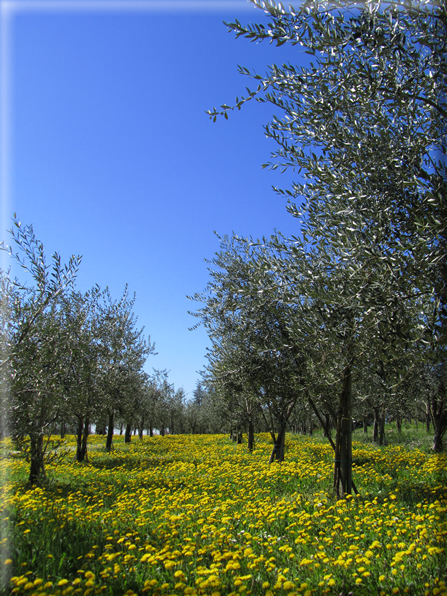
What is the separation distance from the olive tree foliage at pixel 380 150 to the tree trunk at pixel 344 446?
382 centimetres

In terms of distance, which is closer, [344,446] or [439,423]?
[344,446]

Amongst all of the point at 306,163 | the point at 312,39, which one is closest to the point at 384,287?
the point at 306,163

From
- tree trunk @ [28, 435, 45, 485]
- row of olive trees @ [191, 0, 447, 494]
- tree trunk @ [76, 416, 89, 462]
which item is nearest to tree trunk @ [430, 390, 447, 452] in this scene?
row of olive trees @ [191, 0, 447, 494]

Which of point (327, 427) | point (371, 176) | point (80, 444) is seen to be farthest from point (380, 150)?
point (80, 444)

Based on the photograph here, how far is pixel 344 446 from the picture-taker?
968 centimetres

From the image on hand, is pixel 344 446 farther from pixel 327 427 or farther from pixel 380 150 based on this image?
pixel 380 150

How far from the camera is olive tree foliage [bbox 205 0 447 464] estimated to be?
4.63m

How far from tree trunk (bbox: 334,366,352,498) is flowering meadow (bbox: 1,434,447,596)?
19.9 inches

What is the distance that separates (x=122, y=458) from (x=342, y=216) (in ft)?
61.7

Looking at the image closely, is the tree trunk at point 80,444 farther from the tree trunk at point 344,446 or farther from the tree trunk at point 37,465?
the tree trunk at point 344,446

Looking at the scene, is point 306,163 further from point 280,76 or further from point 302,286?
point 302,286

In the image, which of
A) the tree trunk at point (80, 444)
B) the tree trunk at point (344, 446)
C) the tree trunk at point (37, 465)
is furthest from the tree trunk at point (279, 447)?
the tree trunk at point (80, 444)

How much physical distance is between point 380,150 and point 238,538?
674 cm

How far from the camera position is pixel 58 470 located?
606 inches
